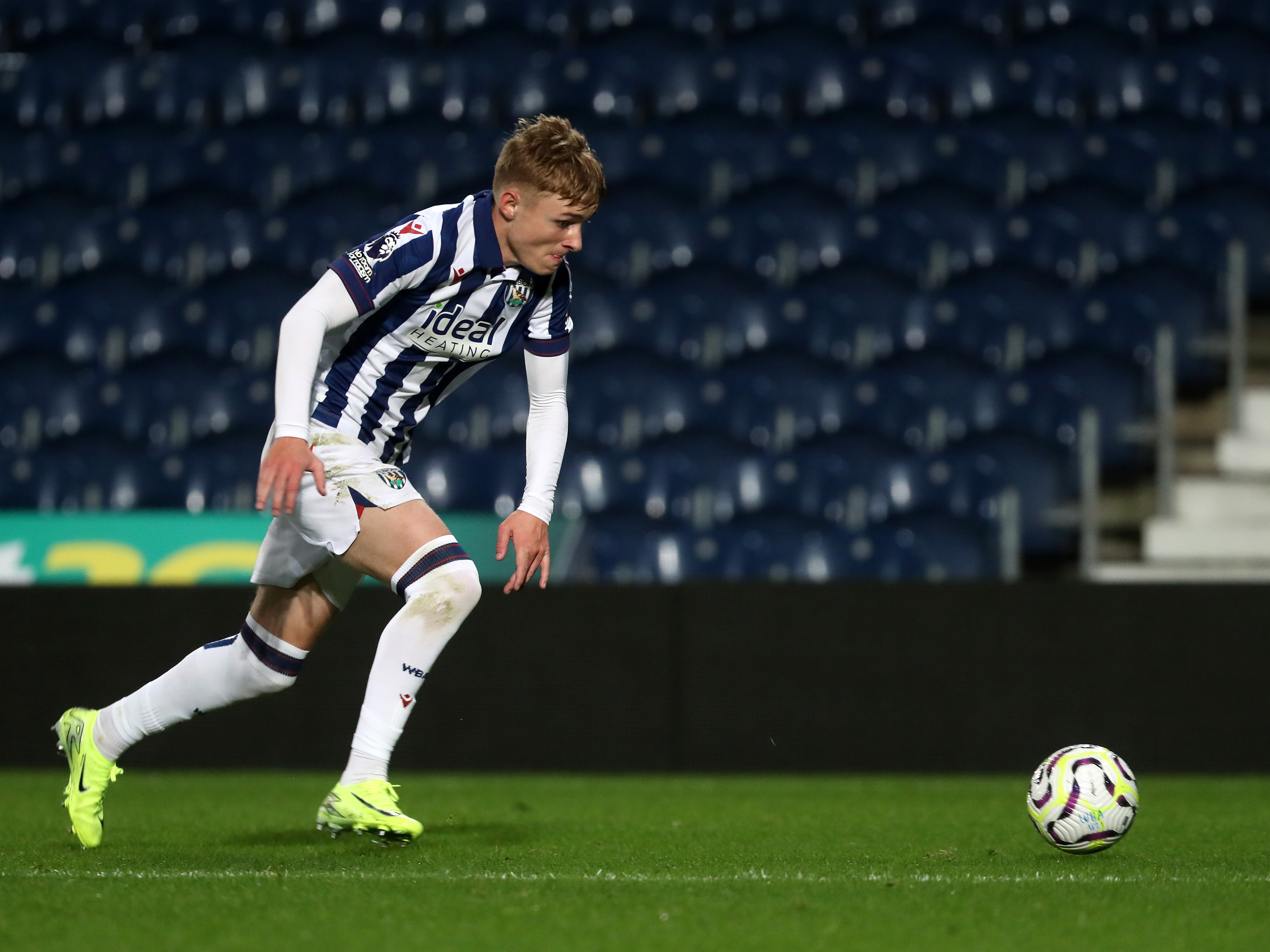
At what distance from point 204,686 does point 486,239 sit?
1303 millimetres

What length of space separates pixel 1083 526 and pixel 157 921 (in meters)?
5.53

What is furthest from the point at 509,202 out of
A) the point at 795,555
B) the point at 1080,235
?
the point at 1080,235

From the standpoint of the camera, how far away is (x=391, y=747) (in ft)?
11.5

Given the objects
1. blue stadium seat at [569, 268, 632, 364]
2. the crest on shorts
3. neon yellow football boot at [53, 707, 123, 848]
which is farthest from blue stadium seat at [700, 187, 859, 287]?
neon yellow football boot at [53, 707, 123, 848]

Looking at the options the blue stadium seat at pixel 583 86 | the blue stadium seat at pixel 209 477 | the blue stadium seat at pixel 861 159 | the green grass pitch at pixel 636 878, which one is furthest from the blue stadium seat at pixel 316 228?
the green grass pitch at pixel 636 878

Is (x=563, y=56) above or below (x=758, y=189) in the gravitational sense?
above

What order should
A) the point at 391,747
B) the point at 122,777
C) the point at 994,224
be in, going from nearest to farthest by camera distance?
the point at 391,747, the point at 122,777, the point at 994,224

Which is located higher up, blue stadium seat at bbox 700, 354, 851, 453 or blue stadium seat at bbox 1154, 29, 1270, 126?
blue stadium seat at bbox 1154, 29, 1270, 126

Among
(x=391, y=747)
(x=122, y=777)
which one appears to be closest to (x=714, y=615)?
(x=122, y=777)

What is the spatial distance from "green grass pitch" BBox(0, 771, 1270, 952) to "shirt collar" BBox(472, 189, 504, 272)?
4.57 feet

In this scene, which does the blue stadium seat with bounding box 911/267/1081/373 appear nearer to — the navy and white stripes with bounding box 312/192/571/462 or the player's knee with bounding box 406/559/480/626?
the navy and white stripes with bounding box 312/192/571/462

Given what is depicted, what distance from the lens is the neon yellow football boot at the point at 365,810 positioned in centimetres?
342

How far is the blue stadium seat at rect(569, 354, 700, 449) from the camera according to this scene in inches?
322

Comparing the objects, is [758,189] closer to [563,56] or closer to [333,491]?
[563,56]
